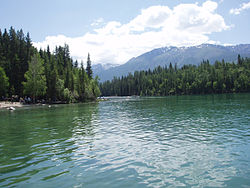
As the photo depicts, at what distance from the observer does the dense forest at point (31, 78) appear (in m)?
91.2

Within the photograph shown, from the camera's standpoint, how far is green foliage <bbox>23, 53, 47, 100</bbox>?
295 feet

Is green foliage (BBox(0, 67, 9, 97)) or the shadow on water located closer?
the shadow on water

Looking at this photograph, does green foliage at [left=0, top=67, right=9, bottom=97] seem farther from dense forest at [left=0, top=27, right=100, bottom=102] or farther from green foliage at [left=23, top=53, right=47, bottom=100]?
green foliage at [left=23, top=53, right=47, bottom=100]

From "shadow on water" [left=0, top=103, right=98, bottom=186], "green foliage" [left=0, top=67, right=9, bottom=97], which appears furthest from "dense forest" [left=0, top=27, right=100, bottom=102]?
"shadow on water" [left=0, top=103, right=98, bottom=186]

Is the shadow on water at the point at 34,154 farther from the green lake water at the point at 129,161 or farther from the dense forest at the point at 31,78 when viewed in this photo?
the dense forest at the point at 31,78

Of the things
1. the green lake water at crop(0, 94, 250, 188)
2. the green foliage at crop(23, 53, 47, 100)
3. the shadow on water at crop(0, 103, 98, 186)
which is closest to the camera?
the green lake water at crop(0, 94, 250, 188)

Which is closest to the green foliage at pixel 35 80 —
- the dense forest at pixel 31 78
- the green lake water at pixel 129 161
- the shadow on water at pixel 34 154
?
the dense forest at pixel 31 78

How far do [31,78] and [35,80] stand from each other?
6.75 ft

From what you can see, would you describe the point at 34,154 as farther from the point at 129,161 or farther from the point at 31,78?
the point at 31,78

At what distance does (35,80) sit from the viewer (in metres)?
90.3

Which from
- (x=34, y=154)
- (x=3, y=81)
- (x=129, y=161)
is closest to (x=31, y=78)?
(x=3, y=81)

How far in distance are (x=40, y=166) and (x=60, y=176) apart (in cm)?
265

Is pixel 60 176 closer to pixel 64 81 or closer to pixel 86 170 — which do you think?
pixel 86 170

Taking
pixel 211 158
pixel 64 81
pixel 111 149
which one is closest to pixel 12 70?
pixel 64 81
